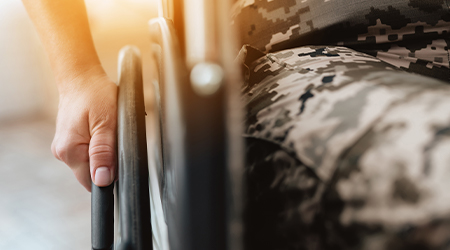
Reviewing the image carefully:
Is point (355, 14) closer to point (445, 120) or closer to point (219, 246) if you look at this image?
point (445, 120)

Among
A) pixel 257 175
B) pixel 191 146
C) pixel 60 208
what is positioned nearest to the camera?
pixel 191 146

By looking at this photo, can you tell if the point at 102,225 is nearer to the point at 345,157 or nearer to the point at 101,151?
the point at 101,151

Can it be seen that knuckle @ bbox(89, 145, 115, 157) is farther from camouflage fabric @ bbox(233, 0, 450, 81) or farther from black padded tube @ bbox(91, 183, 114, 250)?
camouflage fabric @ bbox(233, 0, 450, 81)

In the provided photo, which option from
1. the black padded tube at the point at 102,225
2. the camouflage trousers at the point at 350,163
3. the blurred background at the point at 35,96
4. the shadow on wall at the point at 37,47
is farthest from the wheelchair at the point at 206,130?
the shadow on wall at the point at 37,47

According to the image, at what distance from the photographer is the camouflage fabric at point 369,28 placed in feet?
1.42

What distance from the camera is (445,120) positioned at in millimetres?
214

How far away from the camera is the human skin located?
0.41 meters

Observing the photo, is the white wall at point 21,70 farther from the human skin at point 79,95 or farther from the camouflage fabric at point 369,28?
the camouflage fabric at point 369,28

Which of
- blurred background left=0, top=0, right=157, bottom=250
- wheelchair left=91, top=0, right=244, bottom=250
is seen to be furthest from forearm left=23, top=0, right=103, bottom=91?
blurred background left=0, top=0, right=157, bottom=250

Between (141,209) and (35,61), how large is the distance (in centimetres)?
214

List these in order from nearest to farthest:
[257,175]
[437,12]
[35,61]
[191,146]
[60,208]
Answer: [191,146] → [257,175] → [437,12] → [60,208] → [35,61]

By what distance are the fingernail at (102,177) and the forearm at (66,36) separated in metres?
0.17

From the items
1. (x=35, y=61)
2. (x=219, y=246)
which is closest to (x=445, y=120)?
(x=219, y=246)

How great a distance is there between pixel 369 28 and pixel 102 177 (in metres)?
0.39
